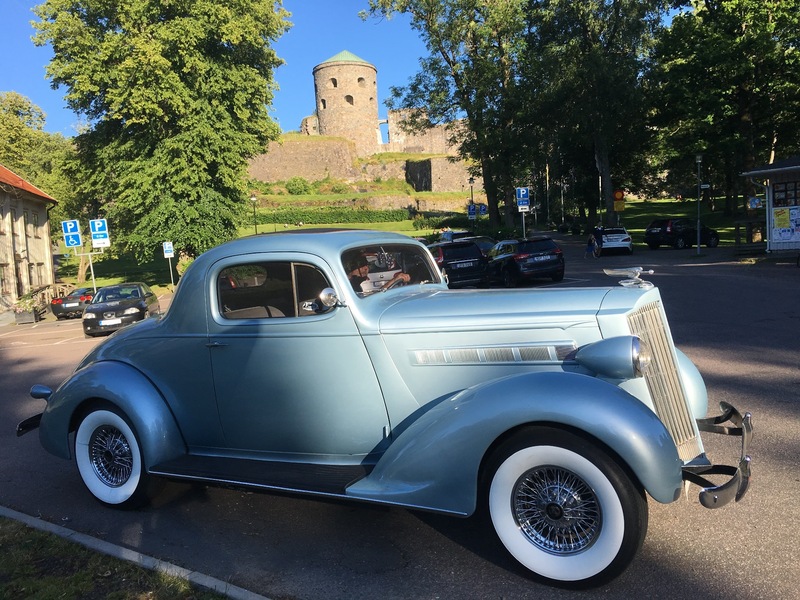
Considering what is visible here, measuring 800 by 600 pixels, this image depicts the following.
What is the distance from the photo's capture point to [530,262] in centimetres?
1900

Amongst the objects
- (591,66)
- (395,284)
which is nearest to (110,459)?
(395,284)

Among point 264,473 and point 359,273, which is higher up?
point 359,273

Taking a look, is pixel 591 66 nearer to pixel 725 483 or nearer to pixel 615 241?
pixel 615 241

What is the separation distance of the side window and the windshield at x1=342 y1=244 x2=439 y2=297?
0.24m

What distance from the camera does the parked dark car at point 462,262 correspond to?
18.7 meters

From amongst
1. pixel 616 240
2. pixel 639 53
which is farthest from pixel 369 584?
pixel 639 53

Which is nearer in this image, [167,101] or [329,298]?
[329,298]

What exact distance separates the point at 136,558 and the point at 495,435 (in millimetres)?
2233

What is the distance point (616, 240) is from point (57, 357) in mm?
25743

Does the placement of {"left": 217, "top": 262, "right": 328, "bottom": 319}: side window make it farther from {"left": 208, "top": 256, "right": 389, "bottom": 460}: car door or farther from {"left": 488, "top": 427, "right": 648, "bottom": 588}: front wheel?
{"left": 488, "top": 427, "right": 648, "bottom": 588}: front wheel

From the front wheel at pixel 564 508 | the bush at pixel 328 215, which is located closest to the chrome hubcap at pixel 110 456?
the front wheel at pixel 564 508

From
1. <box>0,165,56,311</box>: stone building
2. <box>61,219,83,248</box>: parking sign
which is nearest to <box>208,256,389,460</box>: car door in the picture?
<box>61,219,83,248</box>: parking sign

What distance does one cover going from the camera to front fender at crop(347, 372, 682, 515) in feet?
9.25

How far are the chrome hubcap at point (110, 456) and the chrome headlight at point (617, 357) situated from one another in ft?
10.8
